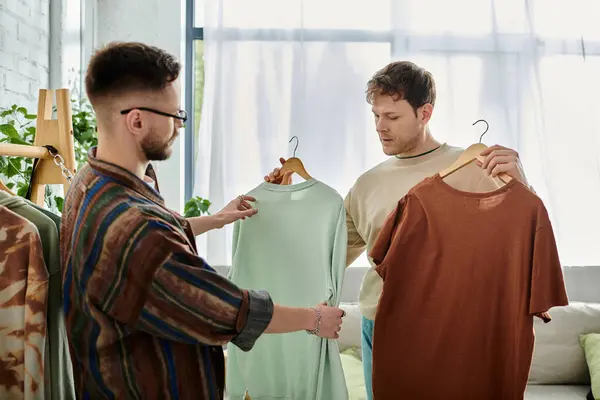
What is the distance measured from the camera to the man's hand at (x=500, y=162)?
1.68 m

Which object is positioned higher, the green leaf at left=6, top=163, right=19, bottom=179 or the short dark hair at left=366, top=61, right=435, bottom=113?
the short dark hair at left=366, top=61, right=435, bottom=113

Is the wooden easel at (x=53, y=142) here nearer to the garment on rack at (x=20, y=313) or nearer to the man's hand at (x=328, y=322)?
the garment on rack at (x=20, y=313)

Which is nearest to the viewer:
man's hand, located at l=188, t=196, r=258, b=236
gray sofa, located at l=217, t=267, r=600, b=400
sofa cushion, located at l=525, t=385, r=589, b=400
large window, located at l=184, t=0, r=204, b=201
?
man's hand, located at l=188, t=196, r=258, b=236

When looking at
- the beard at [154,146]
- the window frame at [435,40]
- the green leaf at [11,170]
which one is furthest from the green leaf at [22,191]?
the window frame at [435,40]

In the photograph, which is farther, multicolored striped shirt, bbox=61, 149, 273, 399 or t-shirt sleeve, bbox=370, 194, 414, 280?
t-shirt sleeve, bbox=370, 194, 414, 280

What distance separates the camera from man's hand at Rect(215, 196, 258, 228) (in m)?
1.91

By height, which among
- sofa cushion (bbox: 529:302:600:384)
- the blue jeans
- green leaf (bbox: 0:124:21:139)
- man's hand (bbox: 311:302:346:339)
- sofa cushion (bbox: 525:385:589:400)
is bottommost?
sofa cushion (bbox: 525:385:589:400)

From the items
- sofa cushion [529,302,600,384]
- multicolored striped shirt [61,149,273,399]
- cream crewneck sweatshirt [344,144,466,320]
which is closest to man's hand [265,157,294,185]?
cream crewneck sweatshirt [344,144,466,320]

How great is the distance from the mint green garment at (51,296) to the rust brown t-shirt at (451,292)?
2.64 ft

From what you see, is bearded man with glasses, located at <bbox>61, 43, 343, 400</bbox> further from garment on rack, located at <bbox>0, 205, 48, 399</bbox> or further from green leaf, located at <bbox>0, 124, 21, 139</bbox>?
green leaf, located at <bbox>0, 124, 21, 139</bbox>

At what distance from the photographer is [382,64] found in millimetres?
3707

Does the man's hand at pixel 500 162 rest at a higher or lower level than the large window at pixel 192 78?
lower

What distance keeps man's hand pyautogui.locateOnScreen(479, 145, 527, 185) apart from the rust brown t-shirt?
0.04 meters

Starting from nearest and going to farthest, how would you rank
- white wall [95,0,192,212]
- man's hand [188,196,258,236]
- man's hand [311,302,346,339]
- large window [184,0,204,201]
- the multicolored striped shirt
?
the multicolored striped shirt → man's hand [311,302,346,339] → man's hand [188,196,258,236] → white wall [95,0,192,212] → large window [184,0,204,201]
